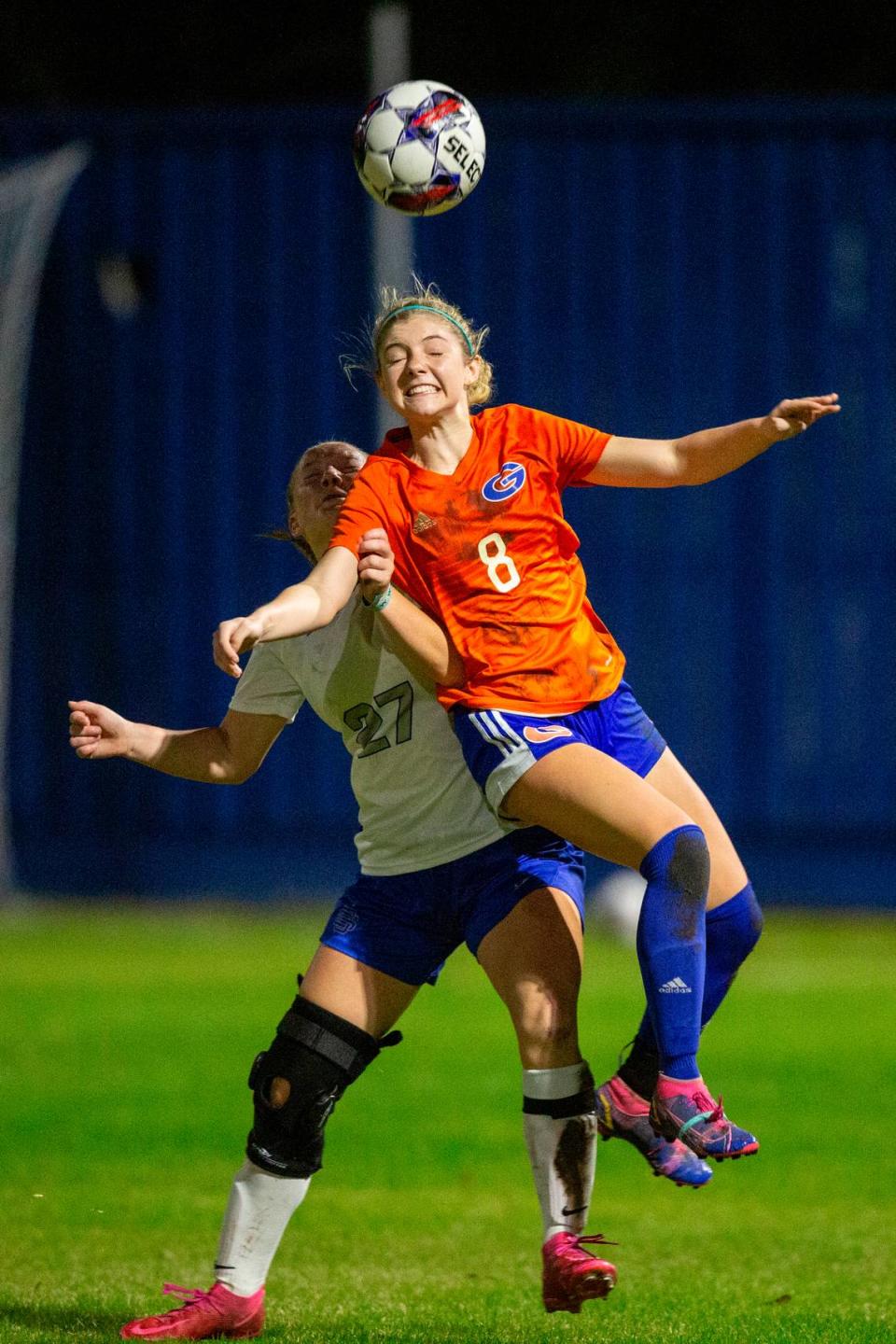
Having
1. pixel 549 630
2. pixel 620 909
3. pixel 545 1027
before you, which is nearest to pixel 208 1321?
pixel 545 1027

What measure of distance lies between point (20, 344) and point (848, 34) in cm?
982

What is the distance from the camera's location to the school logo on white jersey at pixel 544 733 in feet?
14.3

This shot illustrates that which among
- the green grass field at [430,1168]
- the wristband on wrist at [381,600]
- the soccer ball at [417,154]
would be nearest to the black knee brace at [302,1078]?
the green grass field at [430,1168]

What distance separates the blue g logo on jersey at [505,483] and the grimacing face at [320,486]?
15.5 inches

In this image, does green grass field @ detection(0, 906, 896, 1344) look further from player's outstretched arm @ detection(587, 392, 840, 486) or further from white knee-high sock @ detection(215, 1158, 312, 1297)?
player's outstretched arm @ detection(587, 392, 840, 486)

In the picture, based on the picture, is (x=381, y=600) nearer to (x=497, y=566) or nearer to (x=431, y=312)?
(x=497, y=566)

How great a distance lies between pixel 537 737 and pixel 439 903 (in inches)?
19.0

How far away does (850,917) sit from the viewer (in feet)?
45.8

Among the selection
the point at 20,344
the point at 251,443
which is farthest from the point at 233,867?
the point at 20,344

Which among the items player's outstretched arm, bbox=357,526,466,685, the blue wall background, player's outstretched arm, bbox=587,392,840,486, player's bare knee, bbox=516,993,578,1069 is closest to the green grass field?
player's bare knee, bbox=516,993,578,1069

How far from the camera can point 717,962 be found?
4.72m

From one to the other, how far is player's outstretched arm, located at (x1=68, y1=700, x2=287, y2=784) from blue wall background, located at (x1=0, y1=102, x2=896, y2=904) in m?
9.07

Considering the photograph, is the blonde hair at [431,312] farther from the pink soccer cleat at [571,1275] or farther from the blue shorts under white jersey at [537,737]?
the pink soccer cleat at [571,1275]

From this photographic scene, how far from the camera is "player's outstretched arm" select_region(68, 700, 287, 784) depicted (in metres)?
4.63
